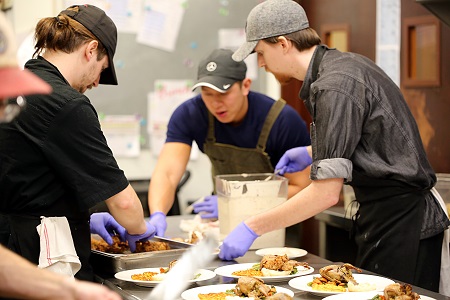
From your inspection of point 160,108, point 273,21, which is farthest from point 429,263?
point 160,108

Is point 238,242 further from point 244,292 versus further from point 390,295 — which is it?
point 390,295

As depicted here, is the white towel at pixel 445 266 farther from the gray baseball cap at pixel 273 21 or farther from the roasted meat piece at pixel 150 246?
the roasted meat piece at pixel 150 246

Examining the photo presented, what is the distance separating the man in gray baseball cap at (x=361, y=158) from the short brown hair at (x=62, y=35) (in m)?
0.68

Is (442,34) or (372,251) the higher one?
(442,34)

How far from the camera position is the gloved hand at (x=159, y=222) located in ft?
9.98

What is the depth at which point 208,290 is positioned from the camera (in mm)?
2098

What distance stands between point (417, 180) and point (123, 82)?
106 inches

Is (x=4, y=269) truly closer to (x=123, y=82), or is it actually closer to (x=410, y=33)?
(x=410, y=33)

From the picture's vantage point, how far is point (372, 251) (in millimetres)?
2678

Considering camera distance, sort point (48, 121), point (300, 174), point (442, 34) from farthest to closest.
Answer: point (442, 34), point (300, 174), point (48, 121)

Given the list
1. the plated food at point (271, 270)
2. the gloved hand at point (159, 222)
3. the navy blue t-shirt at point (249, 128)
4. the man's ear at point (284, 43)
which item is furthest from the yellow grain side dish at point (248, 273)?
the navy blue t-shirt at point (249, 128)

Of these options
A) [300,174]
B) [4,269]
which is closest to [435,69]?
[300,174]

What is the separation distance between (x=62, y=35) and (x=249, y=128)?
148 centimetres

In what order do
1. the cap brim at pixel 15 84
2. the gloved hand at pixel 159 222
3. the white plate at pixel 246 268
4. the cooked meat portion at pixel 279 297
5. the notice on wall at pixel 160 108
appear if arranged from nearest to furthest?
the cap brim at pixel 15 84
the cooked meat portion at pixel 279 297
the white plate at pixel 246 268
the gloved hand at pixel 159 222
the notice on wall at pixel 160 108
